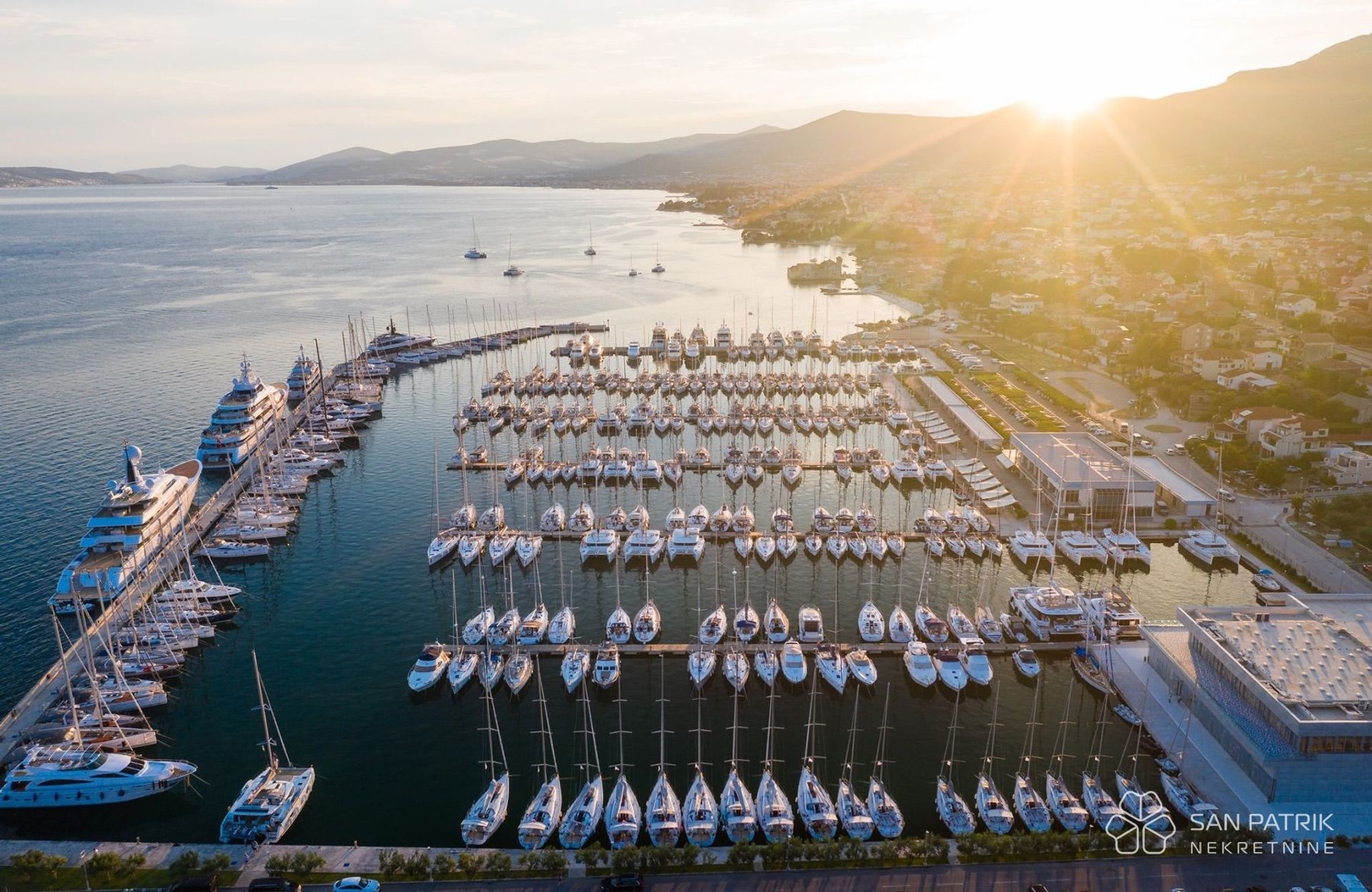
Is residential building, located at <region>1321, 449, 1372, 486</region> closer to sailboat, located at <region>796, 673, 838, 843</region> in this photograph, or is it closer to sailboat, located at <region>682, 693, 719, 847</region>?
sailboat, located at <region>796, 673, 838, 843</region>

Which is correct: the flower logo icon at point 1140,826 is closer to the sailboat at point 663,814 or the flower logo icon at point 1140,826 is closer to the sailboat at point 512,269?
the sailboat at point 663,814

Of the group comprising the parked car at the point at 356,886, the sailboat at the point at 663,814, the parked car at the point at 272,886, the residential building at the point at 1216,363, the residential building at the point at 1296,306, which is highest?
the residential building at the point at 1296,306

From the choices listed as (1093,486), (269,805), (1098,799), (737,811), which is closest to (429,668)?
(269,805)

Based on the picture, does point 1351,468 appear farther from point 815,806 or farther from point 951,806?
point 815,806

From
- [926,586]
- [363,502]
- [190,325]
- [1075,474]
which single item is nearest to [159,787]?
[363,502]

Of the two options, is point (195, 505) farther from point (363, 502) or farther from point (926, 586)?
point (926, 586)

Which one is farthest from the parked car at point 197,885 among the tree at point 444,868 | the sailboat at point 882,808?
the sailboat at point 882,808
